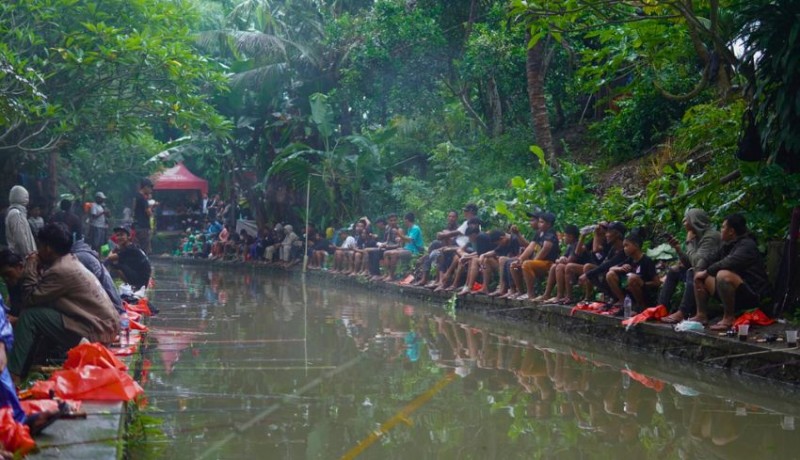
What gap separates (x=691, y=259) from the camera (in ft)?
36.4

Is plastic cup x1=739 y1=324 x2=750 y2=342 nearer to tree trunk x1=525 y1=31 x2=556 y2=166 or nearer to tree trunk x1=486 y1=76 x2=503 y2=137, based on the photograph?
tree trunk x1=525 y1=31 x2=556 y2=166

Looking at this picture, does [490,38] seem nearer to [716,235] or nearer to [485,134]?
[485,134]

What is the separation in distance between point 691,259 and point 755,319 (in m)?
1.36

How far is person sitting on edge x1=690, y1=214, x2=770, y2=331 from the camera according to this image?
10.1 m

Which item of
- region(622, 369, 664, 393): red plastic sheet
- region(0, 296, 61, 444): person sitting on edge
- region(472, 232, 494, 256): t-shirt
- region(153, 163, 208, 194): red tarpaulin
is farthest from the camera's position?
region(153, 163, 208, 194): red tarpaulin

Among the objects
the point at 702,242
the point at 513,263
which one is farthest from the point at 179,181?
the point at 702,242

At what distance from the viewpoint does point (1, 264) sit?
8164 mm

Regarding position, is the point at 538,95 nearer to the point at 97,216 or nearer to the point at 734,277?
the point at 734,277

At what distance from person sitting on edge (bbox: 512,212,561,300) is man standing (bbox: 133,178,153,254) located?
9098 mm

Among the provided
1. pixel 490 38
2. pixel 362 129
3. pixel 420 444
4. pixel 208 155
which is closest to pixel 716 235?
pixel 420 444

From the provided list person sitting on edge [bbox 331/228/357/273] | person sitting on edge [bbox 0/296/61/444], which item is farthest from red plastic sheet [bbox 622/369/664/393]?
person sitting on edge [bbox 331/228/357/273]

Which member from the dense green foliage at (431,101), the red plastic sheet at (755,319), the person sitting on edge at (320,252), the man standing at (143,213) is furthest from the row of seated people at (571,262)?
the man standing at (143,213)

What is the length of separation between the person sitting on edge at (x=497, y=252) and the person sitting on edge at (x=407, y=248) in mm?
4327

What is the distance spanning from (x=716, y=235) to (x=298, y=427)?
6.26 meters
